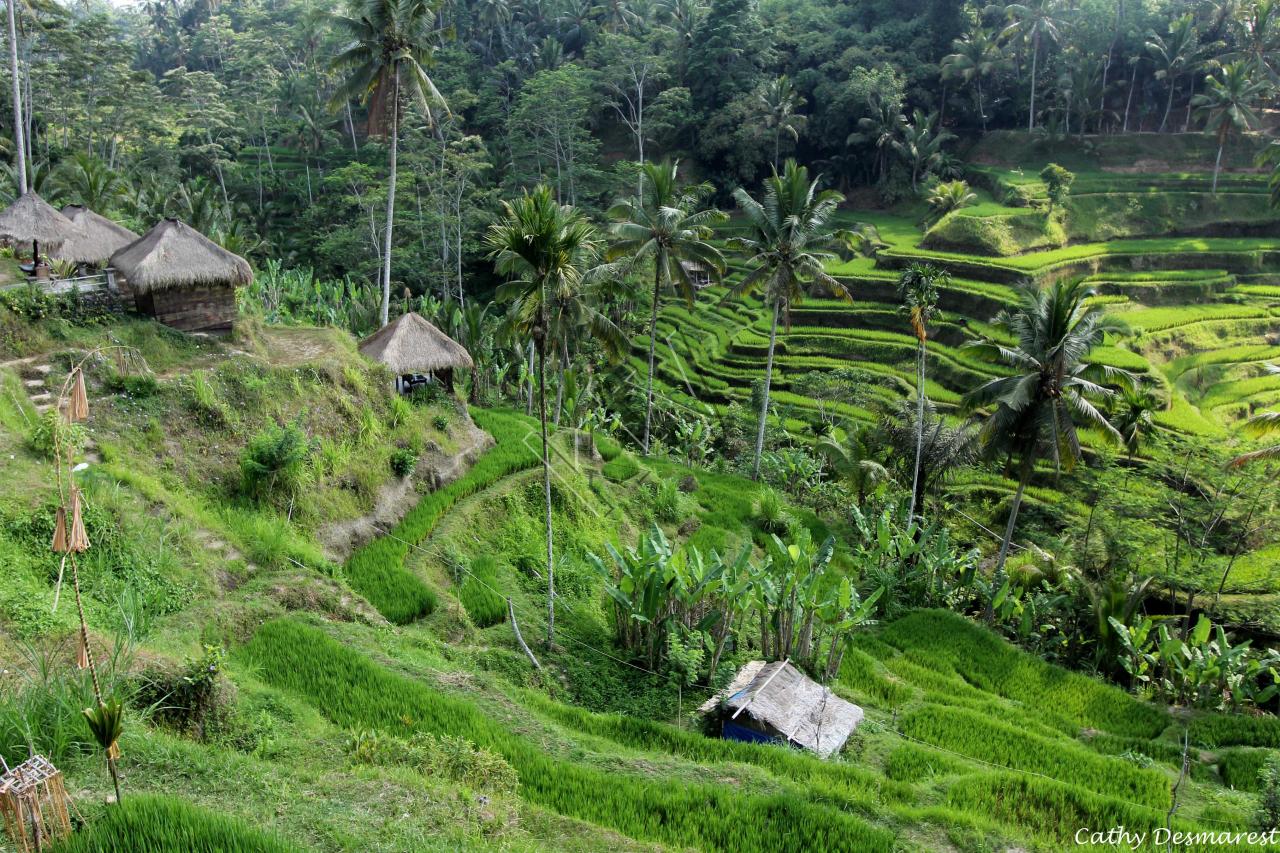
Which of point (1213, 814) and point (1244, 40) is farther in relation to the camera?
point (1244, 40)

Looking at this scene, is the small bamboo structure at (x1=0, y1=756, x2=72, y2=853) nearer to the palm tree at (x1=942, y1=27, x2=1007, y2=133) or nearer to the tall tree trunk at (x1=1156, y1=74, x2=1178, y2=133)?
the palm tree at (x1=942, y1=27, x2=1007, y2=133)

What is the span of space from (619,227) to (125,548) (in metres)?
15.7

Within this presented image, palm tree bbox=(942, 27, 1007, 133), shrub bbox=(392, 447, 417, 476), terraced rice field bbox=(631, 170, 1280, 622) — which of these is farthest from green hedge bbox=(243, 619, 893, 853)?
palm tree bbox=(942, 27, 1007, 133)

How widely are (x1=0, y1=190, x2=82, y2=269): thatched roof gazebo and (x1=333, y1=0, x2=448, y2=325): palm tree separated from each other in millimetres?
7943

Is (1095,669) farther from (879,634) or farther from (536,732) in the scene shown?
(536,732)

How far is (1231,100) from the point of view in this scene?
151 ft

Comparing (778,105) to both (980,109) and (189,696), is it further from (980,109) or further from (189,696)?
(189,696)

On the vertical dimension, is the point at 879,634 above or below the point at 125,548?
below

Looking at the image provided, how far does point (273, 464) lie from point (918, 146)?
48146 mm

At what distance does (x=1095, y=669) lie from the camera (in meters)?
18.3

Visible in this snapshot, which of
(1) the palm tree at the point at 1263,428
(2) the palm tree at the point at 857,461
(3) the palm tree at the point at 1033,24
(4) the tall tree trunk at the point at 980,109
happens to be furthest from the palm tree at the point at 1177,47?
(1) the palm tree at the point at 1263,428

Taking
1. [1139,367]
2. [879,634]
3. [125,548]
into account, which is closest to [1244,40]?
[1139,367]

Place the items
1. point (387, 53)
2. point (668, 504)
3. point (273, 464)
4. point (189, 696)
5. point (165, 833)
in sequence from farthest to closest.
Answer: point (387, 53)
point (668, 504)
point (273, 464)
point (189, 696)
point (165, 833)

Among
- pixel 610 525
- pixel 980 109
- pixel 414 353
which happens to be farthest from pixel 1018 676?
pixel 980 109
